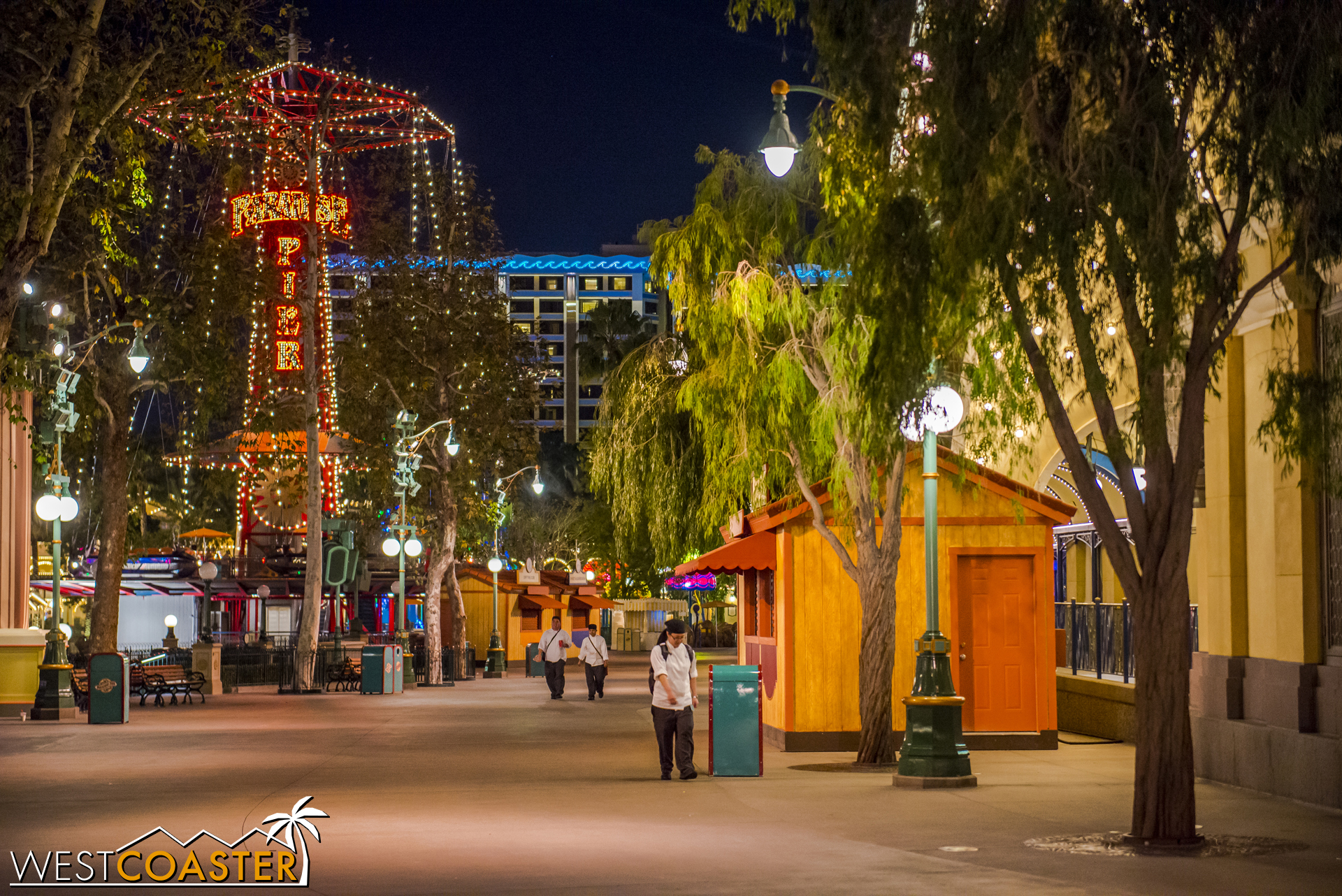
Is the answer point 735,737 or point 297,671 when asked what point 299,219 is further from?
point 735,737

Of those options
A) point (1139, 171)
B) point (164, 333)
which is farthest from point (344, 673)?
point (1139, 171)

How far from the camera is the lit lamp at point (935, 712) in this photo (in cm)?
1551

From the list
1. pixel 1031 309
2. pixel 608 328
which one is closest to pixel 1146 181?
pixel 1031 309

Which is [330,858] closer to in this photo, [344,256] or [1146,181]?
[1146,181]

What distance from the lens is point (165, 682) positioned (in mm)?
32375

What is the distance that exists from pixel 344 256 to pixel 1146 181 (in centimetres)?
3852

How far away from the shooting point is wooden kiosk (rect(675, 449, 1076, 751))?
20188mm

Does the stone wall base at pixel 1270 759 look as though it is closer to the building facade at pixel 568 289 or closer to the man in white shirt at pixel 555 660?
the man in white shirt at pixel 555 660

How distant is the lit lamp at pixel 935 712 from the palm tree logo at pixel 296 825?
229 inches

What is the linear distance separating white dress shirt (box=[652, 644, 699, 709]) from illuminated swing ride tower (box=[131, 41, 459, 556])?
23.5 metres

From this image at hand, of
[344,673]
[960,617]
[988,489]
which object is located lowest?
[344,673]

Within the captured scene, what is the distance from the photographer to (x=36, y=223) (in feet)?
59.7

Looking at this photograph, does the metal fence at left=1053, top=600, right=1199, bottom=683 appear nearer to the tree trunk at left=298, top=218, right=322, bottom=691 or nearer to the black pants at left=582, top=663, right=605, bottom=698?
the black pants at left=582, top=663, right=605, bottom=698

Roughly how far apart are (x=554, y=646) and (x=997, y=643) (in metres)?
16.4
